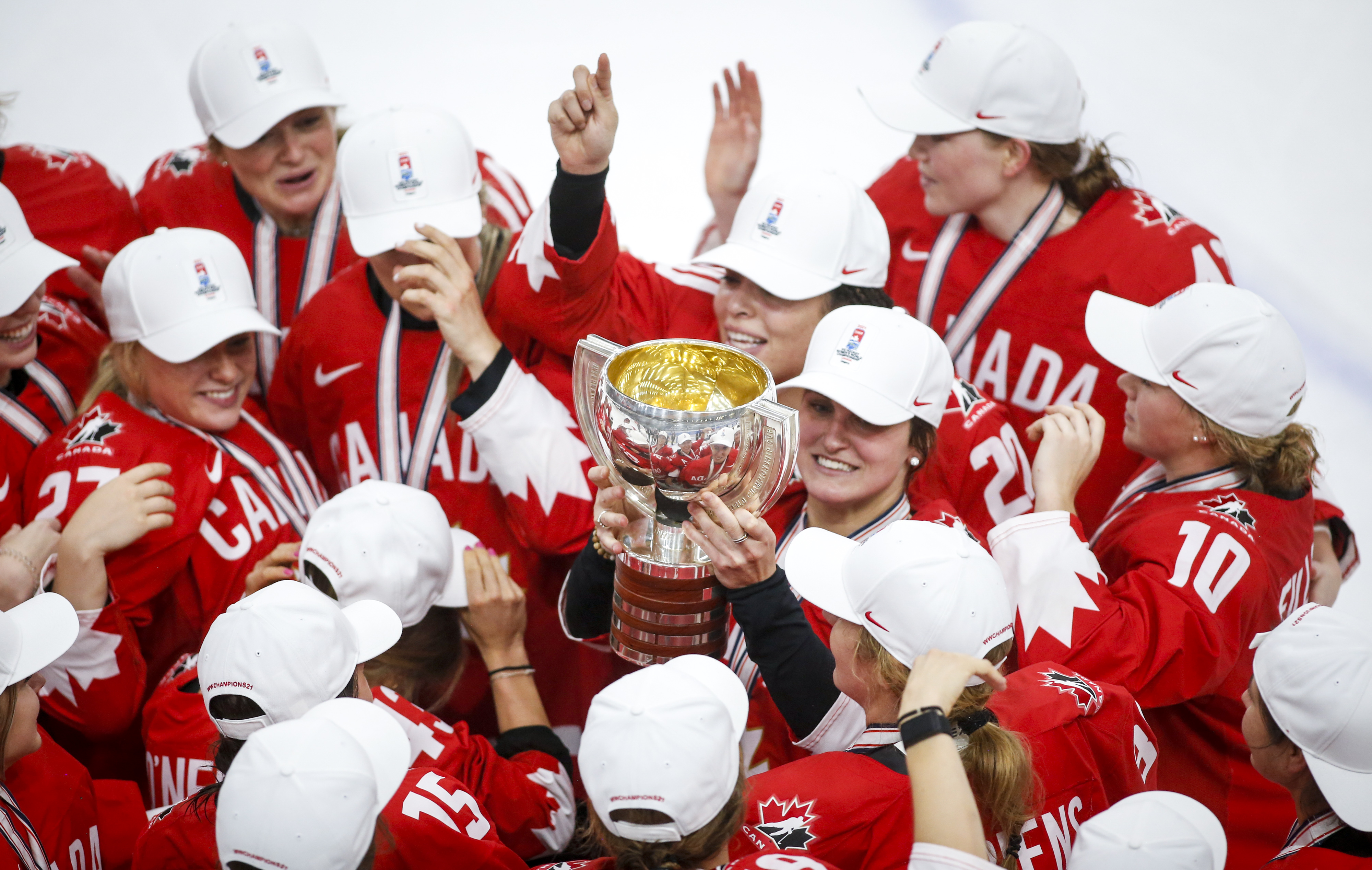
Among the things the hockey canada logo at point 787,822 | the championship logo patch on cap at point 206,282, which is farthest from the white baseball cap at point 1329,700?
the championship logo patch on cap at point 206,282

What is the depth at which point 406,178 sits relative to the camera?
8.81ft

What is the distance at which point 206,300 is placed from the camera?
263 centimetres

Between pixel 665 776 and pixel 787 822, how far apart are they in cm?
31

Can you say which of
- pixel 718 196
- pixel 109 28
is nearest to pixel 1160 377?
pixel 718 196

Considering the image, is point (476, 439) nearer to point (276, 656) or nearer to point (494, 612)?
point (494, 612)

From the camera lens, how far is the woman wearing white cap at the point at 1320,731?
1.80 metres

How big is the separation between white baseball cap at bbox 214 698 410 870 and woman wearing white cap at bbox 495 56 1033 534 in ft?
4.26

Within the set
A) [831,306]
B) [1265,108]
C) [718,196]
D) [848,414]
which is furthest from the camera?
[1265,108]

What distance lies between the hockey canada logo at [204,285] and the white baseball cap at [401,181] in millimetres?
330

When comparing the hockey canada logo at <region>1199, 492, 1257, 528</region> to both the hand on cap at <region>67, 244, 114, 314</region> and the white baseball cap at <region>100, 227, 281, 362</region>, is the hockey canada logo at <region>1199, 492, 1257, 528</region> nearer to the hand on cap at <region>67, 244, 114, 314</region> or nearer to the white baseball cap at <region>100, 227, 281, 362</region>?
the white baseball cap at <region>100, 227, 281, 362</region>

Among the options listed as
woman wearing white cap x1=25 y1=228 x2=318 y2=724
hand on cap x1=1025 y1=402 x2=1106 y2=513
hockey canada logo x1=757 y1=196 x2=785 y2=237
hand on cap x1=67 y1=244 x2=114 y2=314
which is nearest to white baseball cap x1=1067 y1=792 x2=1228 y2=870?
hand on cap x1=1025 y1=402 x2=1106 y2=513

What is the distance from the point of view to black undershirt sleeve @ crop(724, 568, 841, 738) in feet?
6.36

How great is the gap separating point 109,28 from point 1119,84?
5023 millimetres

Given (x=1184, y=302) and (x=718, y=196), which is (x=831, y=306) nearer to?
(x=1184, y=302)
